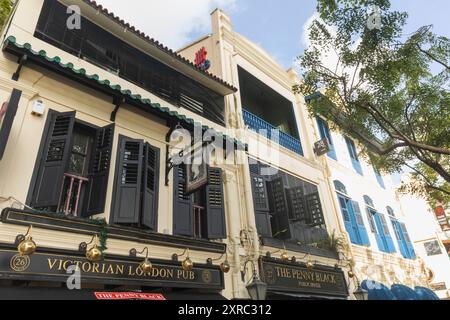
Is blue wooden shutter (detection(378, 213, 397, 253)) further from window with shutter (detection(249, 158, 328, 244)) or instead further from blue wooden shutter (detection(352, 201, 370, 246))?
window with shutter (detection(249, 158, 328, 244))

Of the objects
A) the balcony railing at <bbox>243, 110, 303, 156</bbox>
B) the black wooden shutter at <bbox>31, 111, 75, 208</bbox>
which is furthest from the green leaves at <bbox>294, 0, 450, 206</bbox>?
the black wooden shutter at <bbox>31, 111, 75, 208</bbox>

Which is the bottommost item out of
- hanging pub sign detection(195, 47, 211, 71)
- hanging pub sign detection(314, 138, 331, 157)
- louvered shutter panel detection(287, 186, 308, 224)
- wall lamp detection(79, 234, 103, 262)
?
wall lamp detection(79, 234, 103, 262)

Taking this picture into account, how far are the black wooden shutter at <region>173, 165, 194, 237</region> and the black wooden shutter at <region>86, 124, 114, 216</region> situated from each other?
1.79 meters

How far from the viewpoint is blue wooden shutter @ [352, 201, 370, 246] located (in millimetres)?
13186

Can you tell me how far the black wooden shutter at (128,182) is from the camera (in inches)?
238

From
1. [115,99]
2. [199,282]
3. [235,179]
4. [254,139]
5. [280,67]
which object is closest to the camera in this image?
[199,282]

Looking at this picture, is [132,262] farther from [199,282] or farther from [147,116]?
[147,116]

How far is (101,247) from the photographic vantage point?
219 inches

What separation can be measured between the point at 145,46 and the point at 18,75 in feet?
11.5

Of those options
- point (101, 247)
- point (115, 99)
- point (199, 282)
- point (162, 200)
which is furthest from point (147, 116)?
point (199, 282)

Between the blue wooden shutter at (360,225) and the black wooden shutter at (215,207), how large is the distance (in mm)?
7774

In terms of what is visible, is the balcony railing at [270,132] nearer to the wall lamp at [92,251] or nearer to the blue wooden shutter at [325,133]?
the blue wooden shutter at [325,133]

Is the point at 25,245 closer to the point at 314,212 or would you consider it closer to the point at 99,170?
the point at 99,170

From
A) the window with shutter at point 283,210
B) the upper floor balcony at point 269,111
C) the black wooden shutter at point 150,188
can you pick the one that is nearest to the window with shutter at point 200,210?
the black wooden shutter at point 150,188
